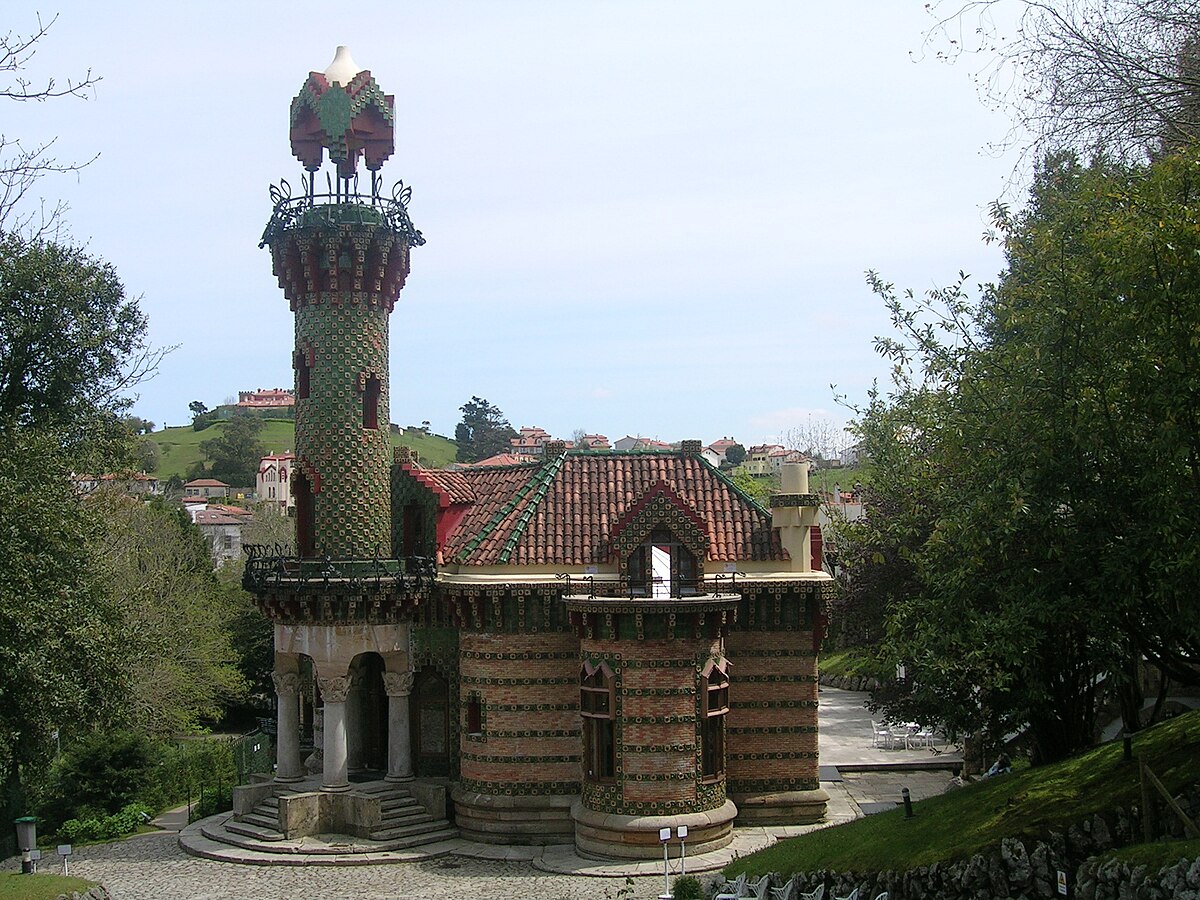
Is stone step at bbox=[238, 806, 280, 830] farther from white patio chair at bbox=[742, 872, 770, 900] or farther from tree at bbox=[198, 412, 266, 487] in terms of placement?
tree at bbox=[198, 412, 266, 487]

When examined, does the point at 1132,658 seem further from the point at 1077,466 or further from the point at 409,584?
the point at 409,584

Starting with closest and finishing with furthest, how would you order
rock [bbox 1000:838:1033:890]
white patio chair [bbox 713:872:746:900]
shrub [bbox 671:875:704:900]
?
rock [bbox 1000:838:1033:890], white patio chair [bbox 713:872:746:900], shrub [bbox 671:875:704:900]

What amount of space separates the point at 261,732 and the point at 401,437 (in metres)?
98.0

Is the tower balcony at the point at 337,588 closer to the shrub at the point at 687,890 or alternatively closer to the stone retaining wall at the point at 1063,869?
the shrub at the point at 687,890

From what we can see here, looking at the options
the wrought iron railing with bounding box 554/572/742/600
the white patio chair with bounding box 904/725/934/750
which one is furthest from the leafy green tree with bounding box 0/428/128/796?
the white patio chair with bounding box 904/725/934/750

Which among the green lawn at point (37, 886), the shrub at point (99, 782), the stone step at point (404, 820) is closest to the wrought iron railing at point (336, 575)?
the stone step at point (404, 820)

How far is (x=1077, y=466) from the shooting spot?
531 inches

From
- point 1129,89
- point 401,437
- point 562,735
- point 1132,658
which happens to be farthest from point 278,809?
point 401,437

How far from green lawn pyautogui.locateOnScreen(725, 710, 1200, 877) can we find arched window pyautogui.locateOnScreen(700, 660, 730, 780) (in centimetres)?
337

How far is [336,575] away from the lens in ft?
80.6

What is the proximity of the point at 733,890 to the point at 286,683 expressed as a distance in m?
11.7

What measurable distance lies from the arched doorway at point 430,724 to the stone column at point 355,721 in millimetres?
1531

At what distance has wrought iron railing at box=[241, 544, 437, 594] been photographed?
2433 centimetres

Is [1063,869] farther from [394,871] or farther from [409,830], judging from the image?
[409,830]
